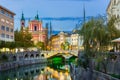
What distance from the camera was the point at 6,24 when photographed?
331 ft

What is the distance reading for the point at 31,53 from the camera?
357 feet

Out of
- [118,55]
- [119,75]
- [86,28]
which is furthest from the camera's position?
[86,28]

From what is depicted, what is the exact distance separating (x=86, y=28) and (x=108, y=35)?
3.56 metres

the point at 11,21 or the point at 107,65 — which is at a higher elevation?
the point at 11,21

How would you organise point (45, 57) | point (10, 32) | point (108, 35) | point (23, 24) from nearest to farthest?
point (108, 35)
point (10, 32)
point (45, 57)
point (23, 24)

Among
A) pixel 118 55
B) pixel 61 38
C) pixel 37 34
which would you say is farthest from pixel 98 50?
pixel 61 38

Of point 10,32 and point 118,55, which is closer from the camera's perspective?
point 118,55

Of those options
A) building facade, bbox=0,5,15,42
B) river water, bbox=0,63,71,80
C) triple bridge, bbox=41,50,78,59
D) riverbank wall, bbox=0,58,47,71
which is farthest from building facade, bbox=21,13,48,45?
river water, bbox=0,63,71,80

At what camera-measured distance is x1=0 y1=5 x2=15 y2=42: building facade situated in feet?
312

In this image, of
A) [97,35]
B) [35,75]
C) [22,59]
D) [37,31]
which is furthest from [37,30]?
[97,35]

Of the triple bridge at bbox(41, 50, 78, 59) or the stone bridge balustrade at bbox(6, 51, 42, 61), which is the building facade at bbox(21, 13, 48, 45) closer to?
the triple bridge at bbox(41, 50, 78, 59)

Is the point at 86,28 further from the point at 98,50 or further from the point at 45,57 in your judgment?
the point at 45,57

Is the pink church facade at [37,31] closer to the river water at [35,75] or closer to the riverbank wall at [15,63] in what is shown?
the riverbank wall at [15,63]

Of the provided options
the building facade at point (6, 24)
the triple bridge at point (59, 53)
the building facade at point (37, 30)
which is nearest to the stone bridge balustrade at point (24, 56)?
the triple bridge at point (59, 53)
